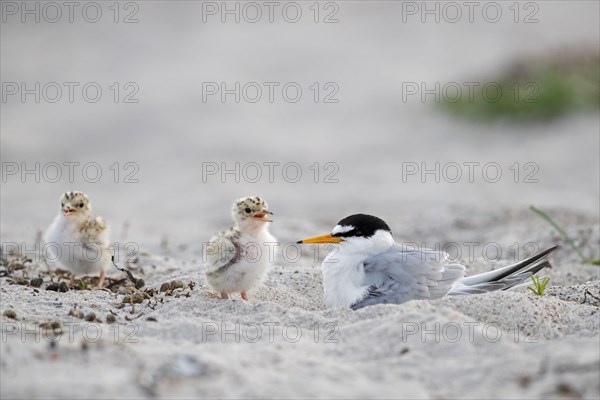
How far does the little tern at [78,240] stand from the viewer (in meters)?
5.51

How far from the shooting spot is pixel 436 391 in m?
3.37

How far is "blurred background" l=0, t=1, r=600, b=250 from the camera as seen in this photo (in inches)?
390

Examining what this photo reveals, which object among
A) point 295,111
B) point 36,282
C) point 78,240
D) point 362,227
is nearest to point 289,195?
point 295,111

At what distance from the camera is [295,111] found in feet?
46.5

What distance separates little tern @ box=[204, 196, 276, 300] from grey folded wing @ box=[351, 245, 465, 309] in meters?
0.60

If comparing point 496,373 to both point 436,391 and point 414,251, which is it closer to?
point 436,391

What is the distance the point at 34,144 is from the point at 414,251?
9.01 metres

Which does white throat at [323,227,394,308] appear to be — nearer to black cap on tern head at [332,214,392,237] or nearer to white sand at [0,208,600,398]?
black cap on tern head at [332,214,392,237]

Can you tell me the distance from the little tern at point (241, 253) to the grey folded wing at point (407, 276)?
60 cm

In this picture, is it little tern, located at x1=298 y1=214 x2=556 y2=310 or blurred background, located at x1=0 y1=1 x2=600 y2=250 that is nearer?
little tern, located at x1=298 y1=214 x2=556 y2=310

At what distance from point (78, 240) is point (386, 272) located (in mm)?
2036

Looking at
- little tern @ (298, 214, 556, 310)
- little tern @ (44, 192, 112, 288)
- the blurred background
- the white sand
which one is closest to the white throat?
little tern @ (298, 214, 556, 310)

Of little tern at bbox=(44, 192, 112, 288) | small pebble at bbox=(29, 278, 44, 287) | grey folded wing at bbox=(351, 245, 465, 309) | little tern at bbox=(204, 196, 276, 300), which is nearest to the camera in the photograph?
grey folded wing at bbox=(351, 245, 465, 309)

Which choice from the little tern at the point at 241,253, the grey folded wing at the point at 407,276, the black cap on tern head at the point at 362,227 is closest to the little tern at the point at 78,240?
the little tern at the point at 241,253
